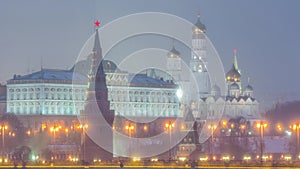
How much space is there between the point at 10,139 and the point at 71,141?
960 cm

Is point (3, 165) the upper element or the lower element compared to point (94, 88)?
lower

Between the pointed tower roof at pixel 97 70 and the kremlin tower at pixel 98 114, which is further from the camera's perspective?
the pointed tower roof at pixel 97 70

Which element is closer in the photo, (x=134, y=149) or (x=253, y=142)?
(x=134, y=149)

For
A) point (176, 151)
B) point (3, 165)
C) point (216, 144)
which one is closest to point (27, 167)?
point (3, 165)

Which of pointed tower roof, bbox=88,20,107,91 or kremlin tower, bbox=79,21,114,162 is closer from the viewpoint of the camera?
kremlin tower, bbox=79,21,114,162

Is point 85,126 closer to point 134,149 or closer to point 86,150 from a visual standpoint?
point 86,150

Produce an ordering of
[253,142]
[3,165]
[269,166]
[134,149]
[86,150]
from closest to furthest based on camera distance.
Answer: [269,166] < [3,165] < [86,150] < [134,149] < [253,142]

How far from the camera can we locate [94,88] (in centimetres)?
15888

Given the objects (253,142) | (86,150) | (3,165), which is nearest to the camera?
(3,165)

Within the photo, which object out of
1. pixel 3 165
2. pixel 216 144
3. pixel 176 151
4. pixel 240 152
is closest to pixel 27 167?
pixel 3 165

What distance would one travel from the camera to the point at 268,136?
196375mm

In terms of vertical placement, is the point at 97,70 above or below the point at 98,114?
above

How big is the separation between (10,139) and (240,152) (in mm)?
35665

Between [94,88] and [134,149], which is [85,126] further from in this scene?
[134,149]
